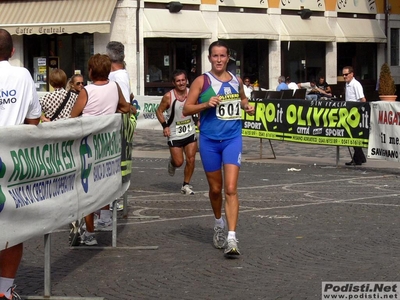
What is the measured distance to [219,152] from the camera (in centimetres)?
963

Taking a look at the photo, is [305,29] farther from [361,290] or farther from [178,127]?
[361,290]

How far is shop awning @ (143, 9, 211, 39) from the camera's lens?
37062 millimetres

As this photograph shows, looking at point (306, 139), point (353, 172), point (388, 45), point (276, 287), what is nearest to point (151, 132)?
point (306, 139)

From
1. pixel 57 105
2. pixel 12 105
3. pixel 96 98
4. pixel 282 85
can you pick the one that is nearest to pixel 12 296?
pixel 12 105

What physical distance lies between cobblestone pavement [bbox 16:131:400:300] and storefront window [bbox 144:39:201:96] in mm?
22000

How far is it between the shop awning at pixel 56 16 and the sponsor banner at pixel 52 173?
27.6 m

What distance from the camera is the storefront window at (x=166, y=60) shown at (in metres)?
38.2

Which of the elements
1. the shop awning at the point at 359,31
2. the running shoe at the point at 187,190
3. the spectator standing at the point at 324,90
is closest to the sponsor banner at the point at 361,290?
the running shoe at the point at 187,190

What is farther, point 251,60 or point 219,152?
point 251,60

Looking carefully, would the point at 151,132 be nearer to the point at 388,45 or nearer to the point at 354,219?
the point at 354,219

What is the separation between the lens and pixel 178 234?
10680 mm

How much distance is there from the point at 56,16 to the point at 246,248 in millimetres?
28876

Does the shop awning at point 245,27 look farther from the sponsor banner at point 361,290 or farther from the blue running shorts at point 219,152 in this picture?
the sponsor banner at point 361,290

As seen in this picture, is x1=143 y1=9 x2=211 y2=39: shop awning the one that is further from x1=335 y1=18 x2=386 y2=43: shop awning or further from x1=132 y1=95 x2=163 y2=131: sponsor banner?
x1=132 y1=95 x2=163 y2=131: sponsor banner
